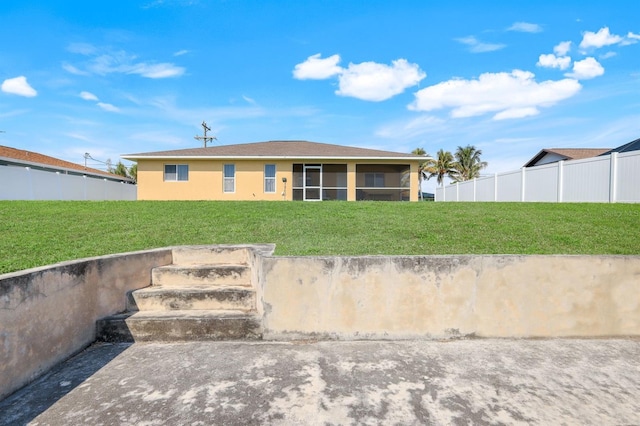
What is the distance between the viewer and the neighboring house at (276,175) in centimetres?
1584

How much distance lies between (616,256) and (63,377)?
540cm

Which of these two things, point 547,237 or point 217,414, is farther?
point 547,237

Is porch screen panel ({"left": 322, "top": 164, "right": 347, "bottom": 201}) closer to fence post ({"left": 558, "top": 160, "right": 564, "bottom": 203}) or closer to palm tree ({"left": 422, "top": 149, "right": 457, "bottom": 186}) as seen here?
fence post ({"left": 558, "top": 160, "right": 564, "bottom": 203})

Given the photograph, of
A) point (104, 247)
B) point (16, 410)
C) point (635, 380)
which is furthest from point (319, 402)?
point (104, 247)

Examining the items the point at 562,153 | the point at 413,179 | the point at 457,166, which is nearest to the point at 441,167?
the point at 457,166

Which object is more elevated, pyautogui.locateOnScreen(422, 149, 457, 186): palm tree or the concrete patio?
pyautogui.locateOnScreen(422, 149, 457, 186): palm tree

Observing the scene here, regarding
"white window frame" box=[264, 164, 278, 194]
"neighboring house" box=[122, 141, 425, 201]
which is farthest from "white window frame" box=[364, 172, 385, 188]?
"white window frame" box=[264, 164, 278, 194]

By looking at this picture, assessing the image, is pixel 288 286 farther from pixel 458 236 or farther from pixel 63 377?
pixel 458 236

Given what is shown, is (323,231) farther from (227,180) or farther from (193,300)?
(227,180)

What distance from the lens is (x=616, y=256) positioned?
130 inches

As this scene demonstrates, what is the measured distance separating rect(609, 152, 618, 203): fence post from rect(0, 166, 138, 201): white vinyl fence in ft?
74.9

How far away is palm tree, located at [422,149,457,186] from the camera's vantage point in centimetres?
4047

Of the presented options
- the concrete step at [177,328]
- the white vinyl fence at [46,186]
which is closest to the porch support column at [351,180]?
the concrete step at [177,328]

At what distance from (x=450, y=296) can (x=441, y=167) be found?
40824 mm
